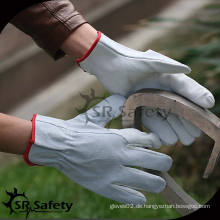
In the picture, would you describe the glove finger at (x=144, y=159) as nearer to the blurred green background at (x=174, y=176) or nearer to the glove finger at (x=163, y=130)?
the glove finger at (x=163, y=130)

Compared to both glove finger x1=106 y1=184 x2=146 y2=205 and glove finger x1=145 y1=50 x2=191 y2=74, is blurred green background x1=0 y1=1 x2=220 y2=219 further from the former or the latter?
glove finger x1=145 y1=50 x2=191 y2=74

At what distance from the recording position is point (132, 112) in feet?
3.60

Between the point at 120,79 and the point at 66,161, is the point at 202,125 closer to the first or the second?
the point at 120,79

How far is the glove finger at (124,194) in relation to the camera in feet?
3.57

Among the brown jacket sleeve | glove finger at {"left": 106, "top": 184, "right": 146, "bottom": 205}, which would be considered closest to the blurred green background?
glove finger at {"left": 106, "top": 184, "right": 146, "bottom": 205}

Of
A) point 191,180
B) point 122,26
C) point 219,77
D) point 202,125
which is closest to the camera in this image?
point 202,125

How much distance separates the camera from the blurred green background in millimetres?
1720

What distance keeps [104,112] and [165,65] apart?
0.22 meters

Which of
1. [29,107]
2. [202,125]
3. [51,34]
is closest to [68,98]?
[29,107]

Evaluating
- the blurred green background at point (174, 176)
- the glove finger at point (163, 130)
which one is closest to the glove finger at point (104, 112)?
the glove finger at point (163, 130)

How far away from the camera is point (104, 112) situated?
109 cm

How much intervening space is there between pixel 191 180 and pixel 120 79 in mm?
901

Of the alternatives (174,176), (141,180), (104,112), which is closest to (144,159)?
(141,180)

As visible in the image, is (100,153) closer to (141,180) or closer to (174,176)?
(141,180)
